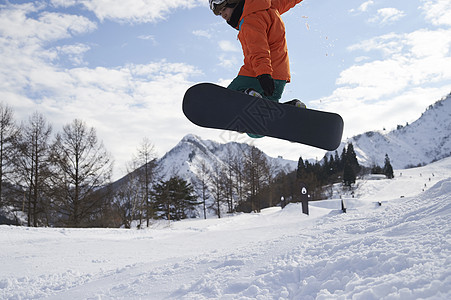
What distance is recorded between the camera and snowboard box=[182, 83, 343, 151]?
8.47 ft

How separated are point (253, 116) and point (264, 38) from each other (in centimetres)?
69

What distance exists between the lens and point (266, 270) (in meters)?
3.41

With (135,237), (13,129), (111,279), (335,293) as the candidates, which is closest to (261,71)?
(335,293)

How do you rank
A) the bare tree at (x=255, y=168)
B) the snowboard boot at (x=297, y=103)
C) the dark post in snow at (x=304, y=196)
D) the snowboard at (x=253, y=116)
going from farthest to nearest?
1. the bare tree at (x=255, y=168)
2. the dark post in snow at (x=304, y=196)
3. the snowboard boot at (x=297, y=103)
4. the snowboard at (x=253, y=116)

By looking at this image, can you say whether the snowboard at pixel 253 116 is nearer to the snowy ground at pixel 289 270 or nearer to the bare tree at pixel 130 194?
the snowy ground at pixel 289 270

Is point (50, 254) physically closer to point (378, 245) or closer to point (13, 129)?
point (378, 245)

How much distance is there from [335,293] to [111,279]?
3562mm

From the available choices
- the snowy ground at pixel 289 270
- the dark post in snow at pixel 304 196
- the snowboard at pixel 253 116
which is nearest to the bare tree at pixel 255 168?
the dark post in snow at pixel 304 196

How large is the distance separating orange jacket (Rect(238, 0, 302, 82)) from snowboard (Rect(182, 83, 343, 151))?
0.96ft

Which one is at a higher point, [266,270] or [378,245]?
[378,245]

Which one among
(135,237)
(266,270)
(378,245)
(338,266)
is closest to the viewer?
(338,266)

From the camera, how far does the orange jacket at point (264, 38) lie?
241 centimetres

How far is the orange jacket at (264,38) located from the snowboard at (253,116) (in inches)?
11.5

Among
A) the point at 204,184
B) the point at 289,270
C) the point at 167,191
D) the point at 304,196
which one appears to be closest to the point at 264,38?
the point at 289,270
